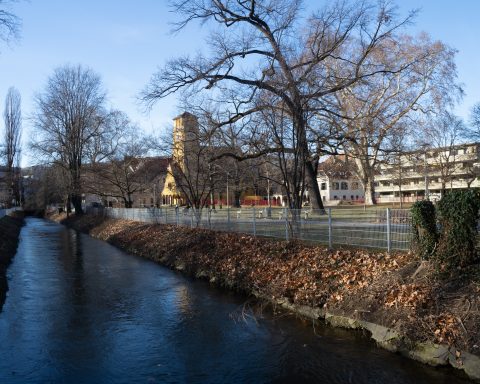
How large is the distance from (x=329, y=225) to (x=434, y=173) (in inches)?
2836

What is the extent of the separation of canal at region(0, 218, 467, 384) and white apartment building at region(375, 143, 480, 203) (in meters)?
27.4

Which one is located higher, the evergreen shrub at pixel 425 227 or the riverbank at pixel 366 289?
the evergreen shrub at pixel 425 227

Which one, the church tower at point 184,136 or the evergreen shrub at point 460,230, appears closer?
the evergreen shrub at point 460,230

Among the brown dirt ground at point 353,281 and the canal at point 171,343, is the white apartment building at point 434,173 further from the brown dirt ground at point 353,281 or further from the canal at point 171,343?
the canal at point 171,343

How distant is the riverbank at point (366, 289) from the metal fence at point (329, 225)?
486 mm

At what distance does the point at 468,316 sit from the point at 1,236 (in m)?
26.4

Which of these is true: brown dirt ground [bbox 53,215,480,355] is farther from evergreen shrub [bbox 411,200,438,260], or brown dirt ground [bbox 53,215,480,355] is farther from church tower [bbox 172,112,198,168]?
church tower [bbox 172,112,198,168]

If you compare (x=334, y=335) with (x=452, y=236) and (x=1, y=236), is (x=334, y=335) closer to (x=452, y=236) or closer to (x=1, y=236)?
(x=452, y=236)

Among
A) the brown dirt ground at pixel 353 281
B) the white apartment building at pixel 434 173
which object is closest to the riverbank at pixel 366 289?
the brown dirt ground at pixel 353 281

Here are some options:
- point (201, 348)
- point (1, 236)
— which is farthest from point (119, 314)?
point (1, 236)

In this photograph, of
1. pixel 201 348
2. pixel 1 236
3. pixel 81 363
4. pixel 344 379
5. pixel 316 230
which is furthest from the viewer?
pixel 1 236

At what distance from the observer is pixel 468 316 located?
745 cm

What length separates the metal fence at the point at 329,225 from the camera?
11547mm

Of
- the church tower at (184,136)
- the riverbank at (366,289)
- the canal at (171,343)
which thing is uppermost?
the church tower at (184,136)
